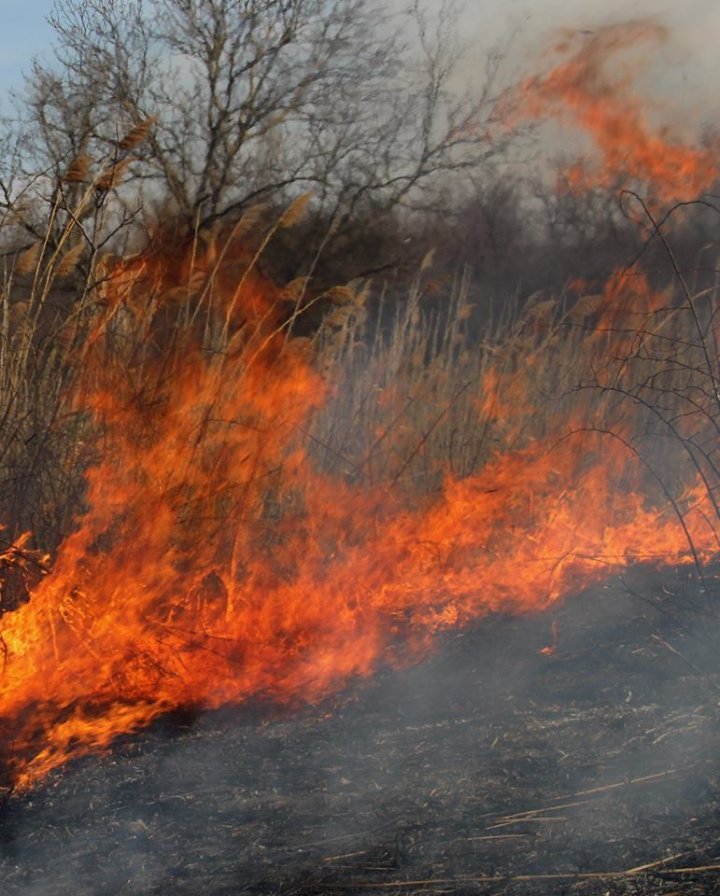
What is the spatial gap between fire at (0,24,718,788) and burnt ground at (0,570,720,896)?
232 millimetres

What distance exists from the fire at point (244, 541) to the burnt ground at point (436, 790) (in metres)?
0.23

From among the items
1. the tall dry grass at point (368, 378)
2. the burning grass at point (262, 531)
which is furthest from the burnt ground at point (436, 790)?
the tall dry grass at point (368, 378)

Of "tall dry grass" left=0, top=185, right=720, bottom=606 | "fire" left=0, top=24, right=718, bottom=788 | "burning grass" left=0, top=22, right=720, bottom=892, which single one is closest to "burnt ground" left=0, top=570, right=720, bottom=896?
"burning grass" left=0, top=22, right=720, bottom=892

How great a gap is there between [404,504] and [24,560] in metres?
1.98

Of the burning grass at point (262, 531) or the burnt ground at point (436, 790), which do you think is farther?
the burning grass at point (262, 531)

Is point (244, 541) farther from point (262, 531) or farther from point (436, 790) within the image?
point (436, 790)

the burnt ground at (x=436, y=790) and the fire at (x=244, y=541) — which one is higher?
the fire at (x=244, y=541)

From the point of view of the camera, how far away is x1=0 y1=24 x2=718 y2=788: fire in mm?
3477

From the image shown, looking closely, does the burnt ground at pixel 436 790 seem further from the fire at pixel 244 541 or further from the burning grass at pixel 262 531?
the fire at pixel 244 541

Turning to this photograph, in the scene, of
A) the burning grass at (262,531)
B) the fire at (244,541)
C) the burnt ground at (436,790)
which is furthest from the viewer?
the fire at (244,541)

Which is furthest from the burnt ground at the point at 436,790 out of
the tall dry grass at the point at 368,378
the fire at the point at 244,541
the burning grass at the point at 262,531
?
the tall dry grass at the point at 368,378

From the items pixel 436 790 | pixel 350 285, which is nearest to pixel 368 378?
pixel 350 285

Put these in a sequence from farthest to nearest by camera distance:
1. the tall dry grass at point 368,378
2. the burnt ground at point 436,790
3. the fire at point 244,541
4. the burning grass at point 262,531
→ 1. the tall dry grass at point 368,378
2. the fire at point 244,541
3. the burning grass at point 262,531
4. the burnt ground at point 436,790

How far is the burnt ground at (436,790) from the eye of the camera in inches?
94.5
